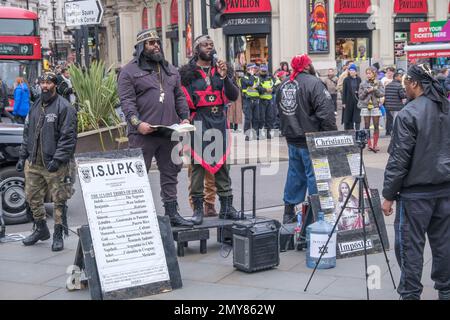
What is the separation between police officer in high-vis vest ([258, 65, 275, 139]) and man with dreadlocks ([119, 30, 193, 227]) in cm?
1175

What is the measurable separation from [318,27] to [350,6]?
262cm

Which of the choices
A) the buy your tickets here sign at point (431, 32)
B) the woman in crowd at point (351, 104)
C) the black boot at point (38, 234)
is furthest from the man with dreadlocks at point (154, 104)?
the buy your tickets here sign at point (431, 32)

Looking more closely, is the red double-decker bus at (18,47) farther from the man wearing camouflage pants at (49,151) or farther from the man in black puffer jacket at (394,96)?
Answer: the man wearing camouflage pants at (49,151)

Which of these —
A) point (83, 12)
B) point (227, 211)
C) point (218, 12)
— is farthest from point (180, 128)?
point (83, 12)

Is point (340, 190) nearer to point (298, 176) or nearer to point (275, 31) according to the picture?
point (298, 176)

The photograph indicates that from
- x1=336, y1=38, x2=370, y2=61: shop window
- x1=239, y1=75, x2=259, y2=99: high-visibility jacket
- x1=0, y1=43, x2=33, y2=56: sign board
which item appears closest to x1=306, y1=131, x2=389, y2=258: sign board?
x1=239, y1=75, x2=259, y2=99: high-visibility jacket

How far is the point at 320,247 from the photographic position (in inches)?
272

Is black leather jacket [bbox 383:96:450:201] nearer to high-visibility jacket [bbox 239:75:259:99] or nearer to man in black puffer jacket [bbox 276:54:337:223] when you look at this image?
man in black puffer jacket [bbox 276:54:337:223]

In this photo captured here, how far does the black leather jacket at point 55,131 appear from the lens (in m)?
7.78

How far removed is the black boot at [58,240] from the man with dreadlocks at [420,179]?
153 inches

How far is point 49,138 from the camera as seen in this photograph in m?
7.86

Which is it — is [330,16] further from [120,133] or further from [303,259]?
[303,259]

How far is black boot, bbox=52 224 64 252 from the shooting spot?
7.97m

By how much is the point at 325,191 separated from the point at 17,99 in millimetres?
13456
